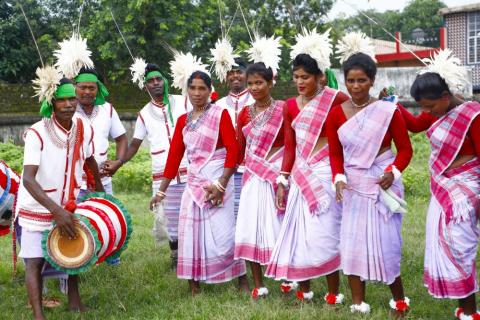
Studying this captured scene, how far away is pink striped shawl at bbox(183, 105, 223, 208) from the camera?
19.3 feet

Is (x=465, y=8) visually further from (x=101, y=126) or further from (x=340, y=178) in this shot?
(x=340, y=178)

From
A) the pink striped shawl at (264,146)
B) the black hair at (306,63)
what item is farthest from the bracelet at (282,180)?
the black hair at (306,63)

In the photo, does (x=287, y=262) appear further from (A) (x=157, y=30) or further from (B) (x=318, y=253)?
(A) (x=157, y=30)

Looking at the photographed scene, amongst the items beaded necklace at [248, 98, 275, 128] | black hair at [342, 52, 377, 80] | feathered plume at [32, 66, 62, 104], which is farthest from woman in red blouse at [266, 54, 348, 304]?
feathered plume at [32, 66, 62, 104]

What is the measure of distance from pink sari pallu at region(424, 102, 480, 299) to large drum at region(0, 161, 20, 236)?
11.5 feet

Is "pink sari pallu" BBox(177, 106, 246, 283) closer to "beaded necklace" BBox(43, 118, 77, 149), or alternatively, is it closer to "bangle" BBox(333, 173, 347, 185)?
"beaded necklace" BBox(43, 118, 77, 149)

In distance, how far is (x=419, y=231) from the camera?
321 inches

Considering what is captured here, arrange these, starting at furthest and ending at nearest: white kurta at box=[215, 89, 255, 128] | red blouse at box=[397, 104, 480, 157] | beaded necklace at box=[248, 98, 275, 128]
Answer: white kurta at box=[215, 89, 255, 128] → beaded necklace at box=[248, 98, 275, 128] → red blouse at box=[397, 104, 480, 157]

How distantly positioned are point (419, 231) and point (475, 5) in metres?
21.3

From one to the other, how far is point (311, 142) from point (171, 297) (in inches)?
75.0

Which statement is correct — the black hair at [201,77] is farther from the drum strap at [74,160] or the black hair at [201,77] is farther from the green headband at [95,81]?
the green headband at [95,81]

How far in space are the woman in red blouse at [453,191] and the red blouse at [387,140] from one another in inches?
7.3

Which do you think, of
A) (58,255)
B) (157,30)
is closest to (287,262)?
(58,255)

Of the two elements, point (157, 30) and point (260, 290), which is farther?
point (157, 30)
